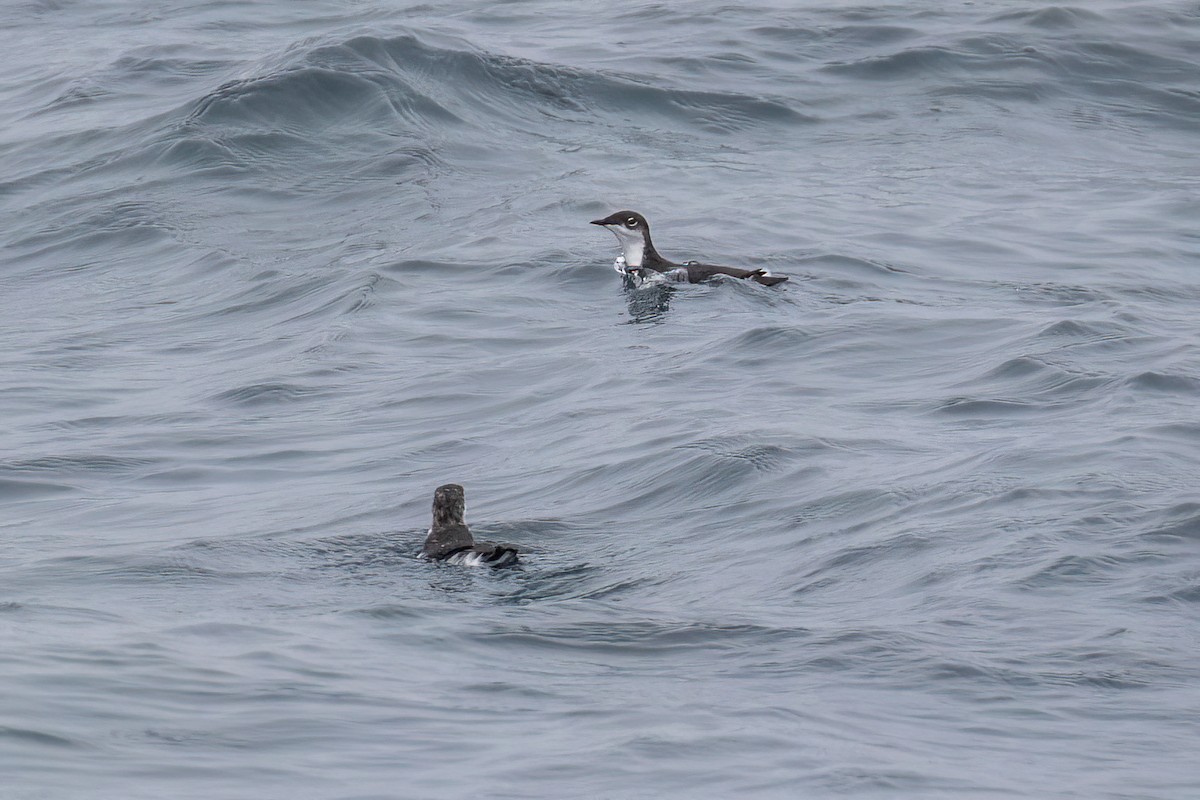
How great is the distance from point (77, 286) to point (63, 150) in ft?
16.3

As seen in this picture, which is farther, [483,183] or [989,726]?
[483,183]

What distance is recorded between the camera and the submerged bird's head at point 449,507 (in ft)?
31.1

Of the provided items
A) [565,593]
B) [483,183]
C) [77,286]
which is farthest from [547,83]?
[565,593]

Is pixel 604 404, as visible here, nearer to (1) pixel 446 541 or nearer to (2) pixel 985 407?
(2) pixel 985 407

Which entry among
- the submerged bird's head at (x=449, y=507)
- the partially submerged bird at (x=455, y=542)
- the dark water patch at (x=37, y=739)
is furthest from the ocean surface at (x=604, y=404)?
the submerged bird's head at (x=449, y=507)

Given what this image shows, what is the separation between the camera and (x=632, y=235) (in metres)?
16.7

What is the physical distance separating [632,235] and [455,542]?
7.98 metres

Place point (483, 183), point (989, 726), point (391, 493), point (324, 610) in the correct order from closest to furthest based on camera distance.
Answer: point (989, 726) → point (324, 610) → point (391, 493) → point (483, 183)

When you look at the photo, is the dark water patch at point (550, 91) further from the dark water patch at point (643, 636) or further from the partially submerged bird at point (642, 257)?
the dark water patch at point (643, 636)

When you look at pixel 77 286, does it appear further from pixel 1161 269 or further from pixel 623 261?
pixel 1161 269

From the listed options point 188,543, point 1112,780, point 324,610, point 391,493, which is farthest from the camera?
point 391,493

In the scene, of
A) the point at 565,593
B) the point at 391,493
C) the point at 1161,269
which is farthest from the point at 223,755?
the point at 1161,269

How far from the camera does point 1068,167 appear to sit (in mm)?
20297

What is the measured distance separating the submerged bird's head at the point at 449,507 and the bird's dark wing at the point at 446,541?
0.17ft
